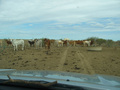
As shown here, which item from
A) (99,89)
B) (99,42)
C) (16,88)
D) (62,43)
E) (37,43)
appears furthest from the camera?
(99,42)

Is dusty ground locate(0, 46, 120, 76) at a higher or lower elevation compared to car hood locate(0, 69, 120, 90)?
lower

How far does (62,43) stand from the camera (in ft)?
137

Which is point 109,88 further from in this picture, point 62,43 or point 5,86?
point 62,43

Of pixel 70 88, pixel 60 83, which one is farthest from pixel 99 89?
pixel 60 83

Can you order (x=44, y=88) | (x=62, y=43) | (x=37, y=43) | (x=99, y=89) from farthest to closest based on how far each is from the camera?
(x=62, y=43), (x=37, y=43), (x=44, y=88), (x=99, y=89)

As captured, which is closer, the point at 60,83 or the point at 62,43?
the point at 60,83

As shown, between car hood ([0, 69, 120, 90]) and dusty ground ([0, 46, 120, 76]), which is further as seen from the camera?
dusty ground ([0, 46, 120, 76])

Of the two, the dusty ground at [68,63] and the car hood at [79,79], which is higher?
the car hood at [79,79]

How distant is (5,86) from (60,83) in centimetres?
100

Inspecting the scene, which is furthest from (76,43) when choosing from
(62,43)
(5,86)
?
(5,86)

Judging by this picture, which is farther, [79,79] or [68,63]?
[68,63]

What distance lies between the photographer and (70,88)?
2631 millimetres

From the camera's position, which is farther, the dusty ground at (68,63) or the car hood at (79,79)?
the dusty ground at (68,63)

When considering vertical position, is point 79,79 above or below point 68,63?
above
